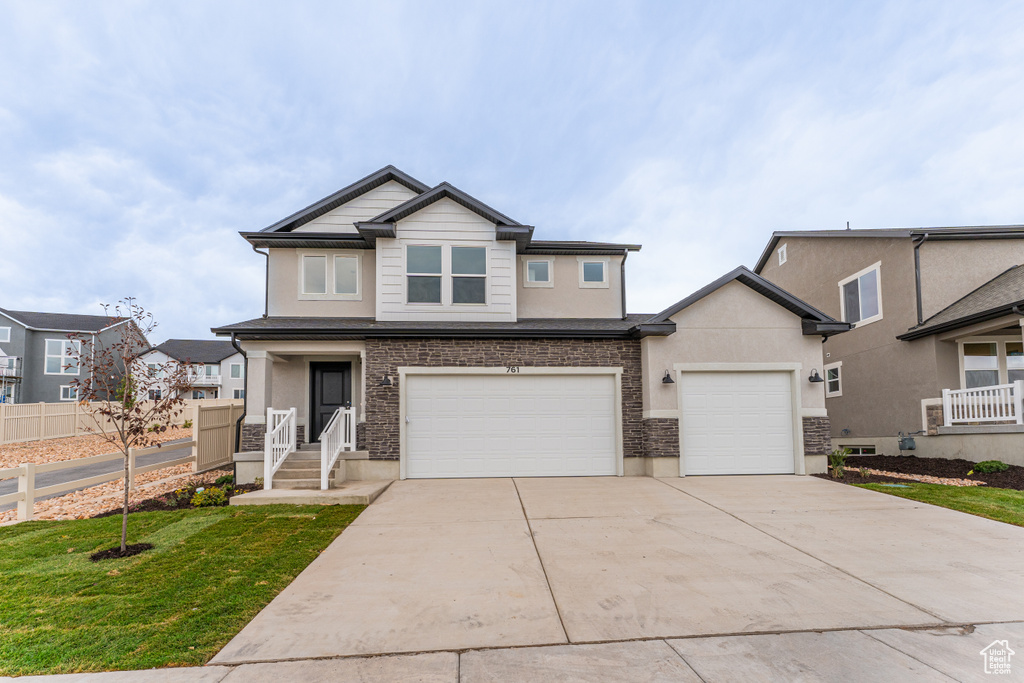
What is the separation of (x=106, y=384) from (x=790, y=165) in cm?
2286

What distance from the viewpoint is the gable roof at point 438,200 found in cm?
1196

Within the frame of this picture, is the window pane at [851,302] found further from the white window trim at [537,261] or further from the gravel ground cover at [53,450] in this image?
the gravel ground cover at [53,450]

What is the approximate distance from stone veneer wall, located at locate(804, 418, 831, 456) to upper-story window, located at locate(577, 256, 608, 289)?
570cm

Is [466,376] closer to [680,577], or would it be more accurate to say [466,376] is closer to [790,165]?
[680,577]

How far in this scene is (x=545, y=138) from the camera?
84.7 feet

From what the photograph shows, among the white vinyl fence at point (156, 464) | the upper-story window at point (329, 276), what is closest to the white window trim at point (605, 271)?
the upper-story window at point (329, 276)

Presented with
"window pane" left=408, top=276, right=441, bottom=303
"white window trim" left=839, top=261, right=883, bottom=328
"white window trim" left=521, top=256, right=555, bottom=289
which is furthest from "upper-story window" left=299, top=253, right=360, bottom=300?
"white window trim" left=839, top=261, right=883, bottom=328

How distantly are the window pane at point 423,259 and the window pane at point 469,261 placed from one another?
41 cm

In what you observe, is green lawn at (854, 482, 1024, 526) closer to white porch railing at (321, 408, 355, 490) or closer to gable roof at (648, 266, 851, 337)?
gable roof at (648, 266, 851, 337)

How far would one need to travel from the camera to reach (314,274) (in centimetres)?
1271

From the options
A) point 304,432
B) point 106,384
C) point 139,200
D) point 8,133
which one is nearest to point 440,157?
point 139,200

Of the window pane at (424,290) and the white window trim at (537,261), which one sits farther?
the white window trim at (537,261)

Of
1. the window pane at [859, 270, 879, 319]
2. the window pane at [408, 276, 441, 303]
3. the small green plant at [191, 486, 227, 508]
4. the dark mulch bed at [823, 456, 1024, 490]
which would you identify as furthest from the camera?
the window pane at [859, 270, 879, 319]

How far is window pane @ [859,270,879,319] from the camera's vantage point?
14508 mm
